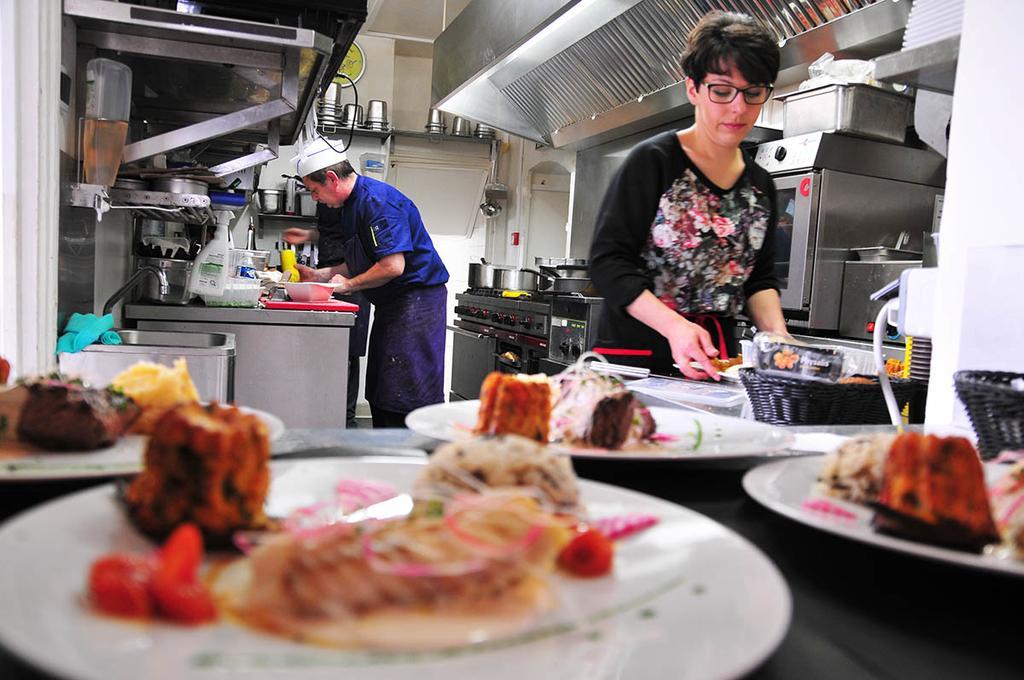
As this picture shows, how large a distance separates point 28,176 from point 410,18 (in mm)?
6166

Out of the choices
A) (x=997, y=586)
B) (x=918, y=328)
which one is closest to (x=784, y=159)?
(x=918, y=328)

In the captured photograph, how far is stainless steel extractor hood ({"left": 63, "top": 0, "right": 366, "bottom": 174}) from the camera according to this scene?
2.74m

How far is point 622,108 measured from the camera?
5383 mm

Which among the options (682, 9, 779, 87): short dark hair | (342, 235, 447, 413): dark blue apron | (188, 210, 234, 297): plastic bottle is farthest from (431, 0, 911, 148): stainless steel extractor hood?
(188, 210, 234, 297): plastic bottle

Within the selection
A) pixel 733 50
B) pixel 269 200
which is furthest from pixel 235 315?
pixel 269 200

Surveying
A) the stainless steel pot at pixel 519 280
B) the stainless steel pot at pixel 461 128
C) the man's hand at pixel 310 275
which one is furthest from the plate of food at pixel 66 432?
the stainless steel pot at pixel 461 128

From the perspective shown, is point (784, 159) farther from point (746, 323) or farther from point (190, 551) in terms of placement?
point (190, 551)

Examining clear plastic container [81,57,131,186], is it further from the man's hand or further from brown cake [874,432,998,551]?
the man's hand

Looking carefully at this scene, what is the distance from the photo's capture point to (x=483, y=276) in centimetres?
Result: 689

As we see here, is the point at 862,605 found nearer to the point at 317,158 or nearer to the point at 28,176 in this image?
the point at 28,176

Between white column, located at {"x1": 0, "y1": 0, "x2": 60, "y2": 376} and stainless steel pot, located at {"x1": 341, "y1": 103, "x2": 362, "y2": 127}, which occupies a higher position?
stainless steel pot, located at {"x1": 341, "y1": 103, "x2": 362, "y2": 127}

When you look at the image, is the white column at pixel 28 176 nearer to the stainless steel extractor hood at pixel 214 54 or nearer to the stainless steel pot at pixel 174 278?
the stainless steel extractor hood at pixel 214 54

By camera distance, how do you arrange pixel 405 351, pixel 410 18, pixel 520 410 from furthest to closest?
pixel 410 18 → pixel 405 351 → pixel 520 410

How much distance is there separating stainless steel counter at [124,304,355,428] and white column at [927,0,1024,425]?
2.56 m
